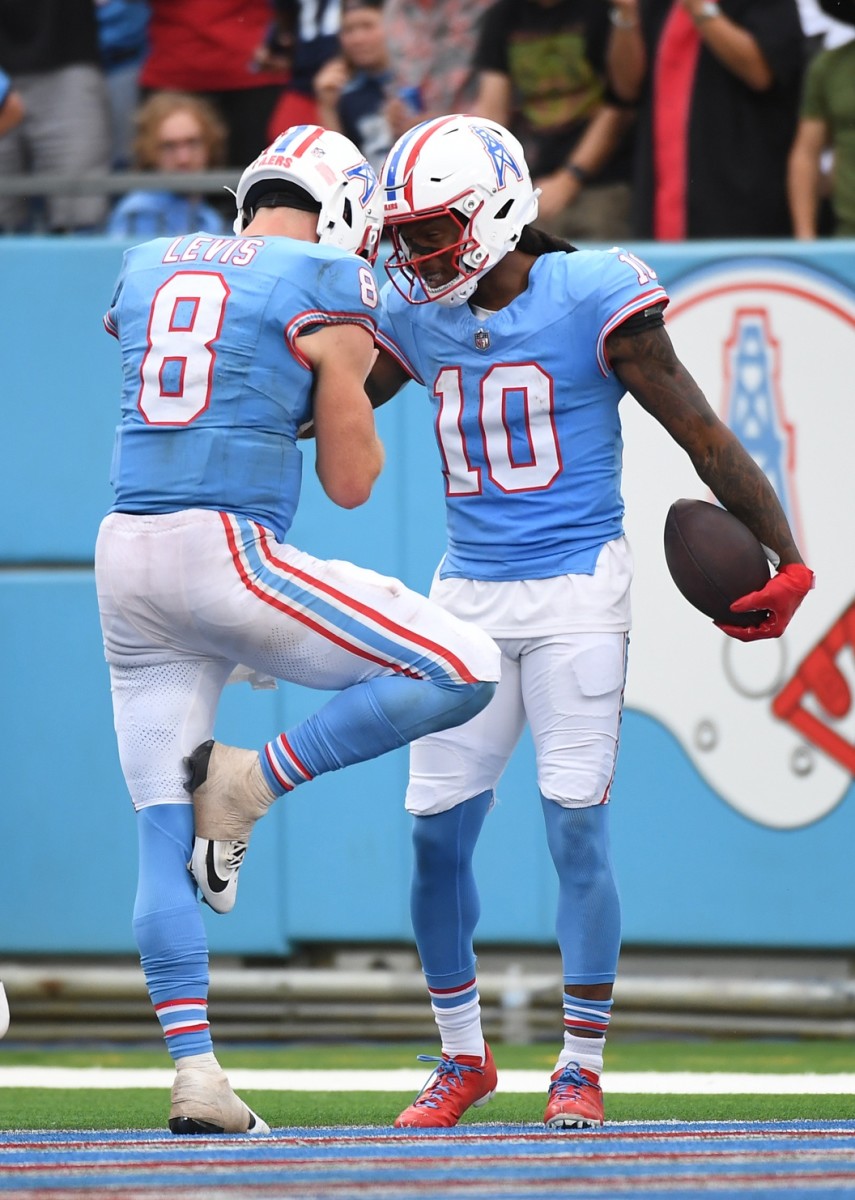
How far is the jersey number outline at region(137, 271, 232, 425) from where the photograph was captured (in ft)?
10.9

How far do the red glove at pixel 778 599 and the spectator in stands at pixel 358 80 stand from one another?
2.87 meters

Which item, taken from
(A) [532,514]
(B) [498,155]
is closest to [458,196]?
(B) [498,155]

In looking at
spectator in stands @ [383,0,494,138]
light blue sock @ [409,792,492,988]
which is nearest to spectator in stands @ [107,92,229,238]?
spectator in stands @ [383,0,494,138]

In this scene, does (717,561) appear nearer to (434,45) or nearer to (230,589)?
(230,589)

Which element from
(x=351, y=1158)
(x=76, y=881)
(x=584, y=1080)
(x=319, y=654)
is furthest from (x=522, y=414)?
(x=76, y=881)

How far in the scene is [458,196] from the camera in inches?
144

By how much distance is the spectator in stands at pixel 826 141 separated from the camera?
5.66m

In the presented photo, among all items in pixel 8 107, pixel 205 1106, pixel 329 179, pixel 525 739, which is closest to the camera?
pixel 205 1106

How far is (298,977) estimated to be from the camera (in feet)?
18.8

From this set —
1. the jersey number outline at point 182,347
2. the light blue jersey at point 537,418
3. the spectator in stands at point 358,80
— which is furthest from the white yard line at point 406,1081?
the spectator in stands at point 358,80

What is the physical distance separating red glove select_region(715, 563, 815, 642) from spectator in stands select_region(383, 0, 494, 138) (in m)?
Result: 3.03

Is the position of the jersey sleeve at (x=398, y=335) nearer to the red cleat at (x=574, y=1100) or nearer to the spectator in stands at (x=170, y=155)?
the red cleat at (x=574, y=1100)

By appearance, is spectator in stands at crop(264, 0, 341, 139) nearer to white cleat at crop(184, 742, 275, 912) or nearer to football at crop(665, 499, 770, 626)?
football at crop(665, 499, 770, 626)

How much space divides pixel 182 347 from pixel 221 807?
0.80m
